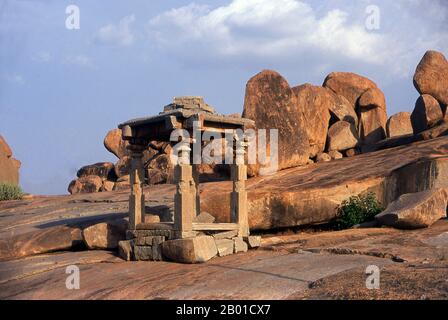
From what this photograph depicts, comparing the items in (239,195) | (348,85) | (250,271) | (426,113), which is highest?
(348,85)

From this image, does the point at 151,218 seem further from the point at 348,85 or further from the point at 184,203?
the point at 348,85

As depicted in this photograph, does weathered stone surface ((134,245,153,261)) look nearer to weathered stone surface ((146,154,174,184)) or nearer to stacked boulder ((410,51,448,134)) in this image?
weathered stone surface ((146,154,174,184))

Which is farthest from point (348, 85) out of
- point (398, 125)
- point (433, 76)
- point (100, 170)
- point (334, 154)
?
point (100, 170)

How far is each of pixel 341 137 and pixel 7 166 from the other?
821 inches

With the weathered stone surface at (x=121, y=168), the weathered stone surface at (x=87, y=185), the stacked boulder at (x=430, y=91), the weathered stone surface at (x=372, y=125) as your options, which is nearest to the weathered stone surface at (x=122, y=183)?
the weathered stone surface at (x=121, y=168)

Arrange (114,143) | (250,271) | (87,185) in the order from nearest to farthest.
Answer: (250,271) → (87,185) → (114,143)

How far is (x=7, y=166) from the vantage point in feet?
113

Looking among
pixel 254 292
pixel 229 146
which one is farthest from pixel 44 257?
pixel 254 292

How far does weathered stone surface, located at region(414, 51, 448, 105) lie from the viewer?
25.2 m
